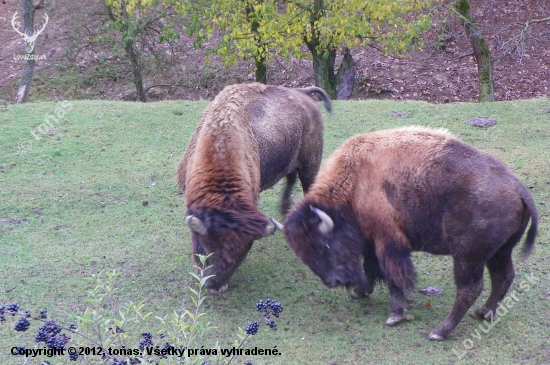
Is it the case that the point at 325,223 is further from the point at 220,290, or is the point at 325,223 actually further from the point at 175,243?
the point at 175,243

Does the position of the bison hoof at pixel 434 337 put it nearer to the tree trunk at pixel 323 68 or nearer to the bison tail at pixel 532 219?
the bison tail at pixel 532 219

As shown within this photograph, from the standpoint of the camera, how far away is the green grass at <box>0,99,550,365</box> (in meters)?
5.38

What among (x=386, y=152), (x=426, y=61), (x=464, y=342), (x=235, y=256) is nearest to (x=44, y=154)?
(x=235, y=256)

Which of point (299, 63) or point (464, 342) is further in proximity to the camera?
point (299, 63)

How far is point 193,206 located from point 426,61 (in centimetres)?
1656

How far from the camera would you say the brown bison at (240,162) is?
555 cm

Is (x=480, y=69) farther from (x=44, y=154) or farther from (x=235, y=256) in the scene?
(x=235, y=256)

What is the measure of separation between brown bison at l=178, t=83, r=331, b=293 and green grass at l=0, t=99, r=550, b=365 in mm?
736

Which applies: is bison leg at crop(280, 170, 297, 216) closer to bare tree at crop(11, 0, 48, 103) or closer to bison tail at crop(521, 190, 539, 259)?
bison tail at crop(521, 190, 539, 259)

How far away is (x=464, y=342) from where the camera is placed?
5.30 metres

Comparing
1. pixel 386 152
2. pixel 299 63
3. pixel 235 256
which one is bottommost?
pixel 299 63

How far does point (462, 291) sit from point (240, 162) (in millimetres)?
2422

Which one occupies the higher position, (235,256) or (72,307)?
(235,256)

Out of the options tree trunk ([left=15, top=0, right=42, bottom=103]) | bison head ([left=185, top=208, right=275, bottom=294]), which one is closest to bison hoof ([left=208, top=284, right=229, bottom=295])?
bison head ([left=185, top=208, right=275, bottom=294])
